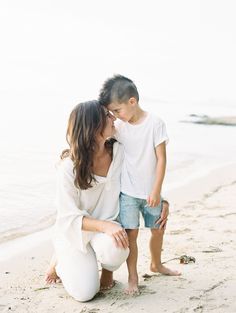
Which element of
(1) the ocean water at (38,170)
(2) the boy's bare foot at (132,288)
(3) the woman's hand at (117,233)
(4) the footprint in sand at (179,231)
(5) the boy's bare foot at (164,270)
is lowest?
(1) the ocean water at (38,170)

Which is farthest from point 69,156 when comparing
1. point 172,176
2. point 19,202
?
point 172,176

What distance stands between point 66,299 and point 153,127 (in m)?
1.25

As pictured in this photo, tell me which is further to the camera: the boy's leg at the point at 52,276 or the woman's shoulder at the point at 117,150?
the boy's leg at the point at 52,276

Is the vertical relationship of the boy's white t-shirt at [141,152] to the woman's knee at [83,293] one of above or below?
Result: above

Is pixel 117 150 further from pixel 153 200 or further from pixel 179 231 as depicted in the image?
pixel 179 231

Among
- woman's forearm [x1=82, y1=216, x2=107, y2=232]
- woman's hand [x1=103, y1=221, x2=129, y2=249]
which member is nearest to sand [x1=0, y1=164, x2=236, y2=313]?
woman's hand [x1=103, y1=221, x2=129, y2=249]

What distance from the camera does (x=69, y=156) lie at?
11.2 ft

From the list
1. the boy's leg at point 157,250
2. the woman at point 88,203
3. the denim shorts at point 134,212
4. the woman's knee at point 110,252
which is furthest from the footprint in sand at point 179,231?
the woman's knee at point 110,252

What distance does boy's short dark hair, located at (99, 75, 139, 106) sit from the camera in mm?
3346

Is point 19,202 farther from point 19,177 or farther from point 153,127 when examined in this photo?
point 153,127

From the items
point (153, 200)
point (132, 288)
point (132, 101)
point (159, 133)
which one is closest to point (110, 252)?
point (132, 288)

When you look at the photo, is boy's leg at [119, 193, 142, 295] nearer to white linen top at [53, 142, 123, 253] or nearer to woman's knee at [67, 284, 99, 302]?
white linen top at [53, 142, 123, 253]

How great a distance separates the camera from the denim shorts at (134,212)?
3.49 meters

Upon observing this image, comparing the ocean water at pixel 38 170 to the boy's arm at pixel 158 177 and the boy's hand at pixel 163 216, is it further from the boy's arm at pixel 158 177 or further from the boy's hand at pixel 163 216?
the boy's arm at pixel 158 177
